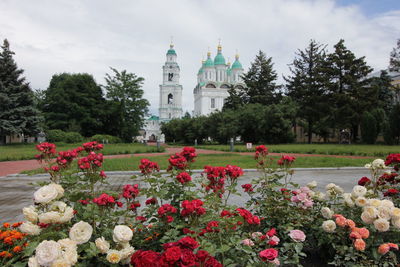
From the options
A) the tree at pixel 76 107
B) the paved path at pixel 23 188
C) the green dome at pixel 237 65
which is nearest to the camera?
the paved path at pixel 23 188

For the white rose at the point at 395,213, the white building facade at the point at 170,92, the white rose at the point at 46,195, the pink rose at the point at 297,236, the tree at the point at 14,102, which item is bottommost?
the pink rose at the point at 297,236

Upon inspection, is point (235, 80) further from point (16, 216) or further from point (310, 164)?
point (16, 216)

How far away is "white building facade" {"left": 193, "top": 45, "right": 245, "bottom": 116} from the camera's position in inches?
3575

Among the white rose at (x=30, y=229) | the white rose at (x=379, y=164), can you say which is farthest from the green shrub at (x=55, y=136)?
the white rose at (x=379, y=164)

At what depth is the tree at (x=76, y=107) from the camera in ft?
127

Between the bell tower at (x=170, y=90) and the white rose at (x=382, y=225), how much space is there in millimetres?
87100

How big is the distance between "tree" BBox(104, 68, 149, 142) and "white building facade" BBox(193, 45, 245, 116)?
155ft

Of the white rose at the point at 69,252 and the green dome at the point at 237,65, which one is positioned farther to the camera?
the green dome at the point at 237,65

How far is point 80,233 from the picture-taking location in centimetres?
195

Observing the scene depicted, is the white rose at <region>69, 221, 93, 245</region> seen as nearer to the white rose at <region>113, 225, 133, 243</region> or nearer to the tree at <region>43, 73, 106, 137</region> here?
the white rose at <region>113, 225, 133, 243</region>

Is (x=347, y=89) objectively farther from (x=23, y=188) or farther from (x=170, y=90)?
(x=170, y=90)

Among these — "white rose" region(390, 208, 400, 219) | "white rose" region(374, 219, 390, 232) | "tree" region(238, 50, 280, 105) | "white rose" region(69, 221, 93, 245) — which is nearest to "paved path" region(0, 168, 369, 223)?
"white rose" region(69, 221, 93, 245)

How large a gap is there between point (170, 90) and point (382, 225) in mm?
92305

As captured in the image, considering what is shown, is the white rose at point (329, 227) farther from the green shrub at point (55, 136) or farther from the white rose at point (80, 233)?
the green shrub at point (55, 136)
